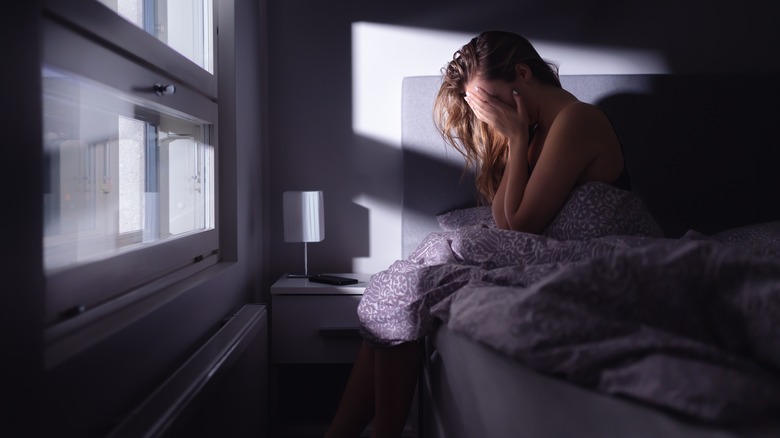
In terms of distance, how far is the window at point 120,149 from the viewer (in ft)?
2.51

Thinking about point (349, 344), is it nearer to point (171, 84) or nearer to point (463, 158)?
point (463, 158)

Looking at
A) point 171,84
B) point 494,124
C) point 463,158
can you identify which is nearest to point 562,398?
point 171,84

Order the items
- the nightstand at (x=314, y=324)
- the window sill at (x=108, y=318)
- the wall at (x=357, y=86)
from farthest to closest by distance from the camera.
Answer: the wall at (x=357, y=86)
the nightstand at (x=314, y=324)
the window sill at (x=108, y=318)

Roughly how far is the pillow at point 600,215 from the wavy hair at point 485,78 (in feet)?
1.54

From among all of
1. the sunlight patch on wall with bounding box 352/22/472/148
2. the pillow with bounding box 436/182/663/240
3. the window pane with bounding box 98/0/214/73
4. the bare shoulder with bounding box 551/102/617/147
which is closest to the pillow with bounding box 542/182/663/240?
the pillow with bounding box 436/182/663/240

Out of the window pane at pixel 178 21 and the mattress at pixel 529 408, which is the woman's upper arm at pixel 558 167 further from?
the window pane at pixel 178 21

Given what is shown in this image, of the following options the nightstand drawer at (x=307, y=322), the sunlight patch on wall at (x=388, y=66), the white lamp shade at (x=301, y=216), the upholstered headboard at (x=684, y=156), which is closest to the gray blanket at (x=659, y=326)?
the nightstand drawer at (x=307, y=322)

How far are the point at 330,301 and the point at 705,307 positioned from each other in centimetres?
137

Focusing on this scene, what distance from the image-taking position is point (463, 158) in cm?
206

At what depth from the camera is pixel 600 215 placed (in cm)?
132

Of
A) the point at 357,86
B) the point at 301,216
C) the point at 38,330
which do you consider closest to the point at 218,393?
the point at 38,330

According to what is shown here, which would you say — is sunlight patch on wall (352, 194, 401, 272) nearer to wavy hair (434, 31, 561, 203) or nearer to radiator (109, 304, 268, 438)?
wavy hair (434, 31, 561, 203)

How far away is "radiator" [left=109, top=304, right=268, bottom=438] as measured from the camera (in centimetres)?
78

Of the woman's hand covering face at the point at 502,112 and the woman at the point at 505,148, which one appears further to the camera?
the woman's hand covering face at the point at 502,112
